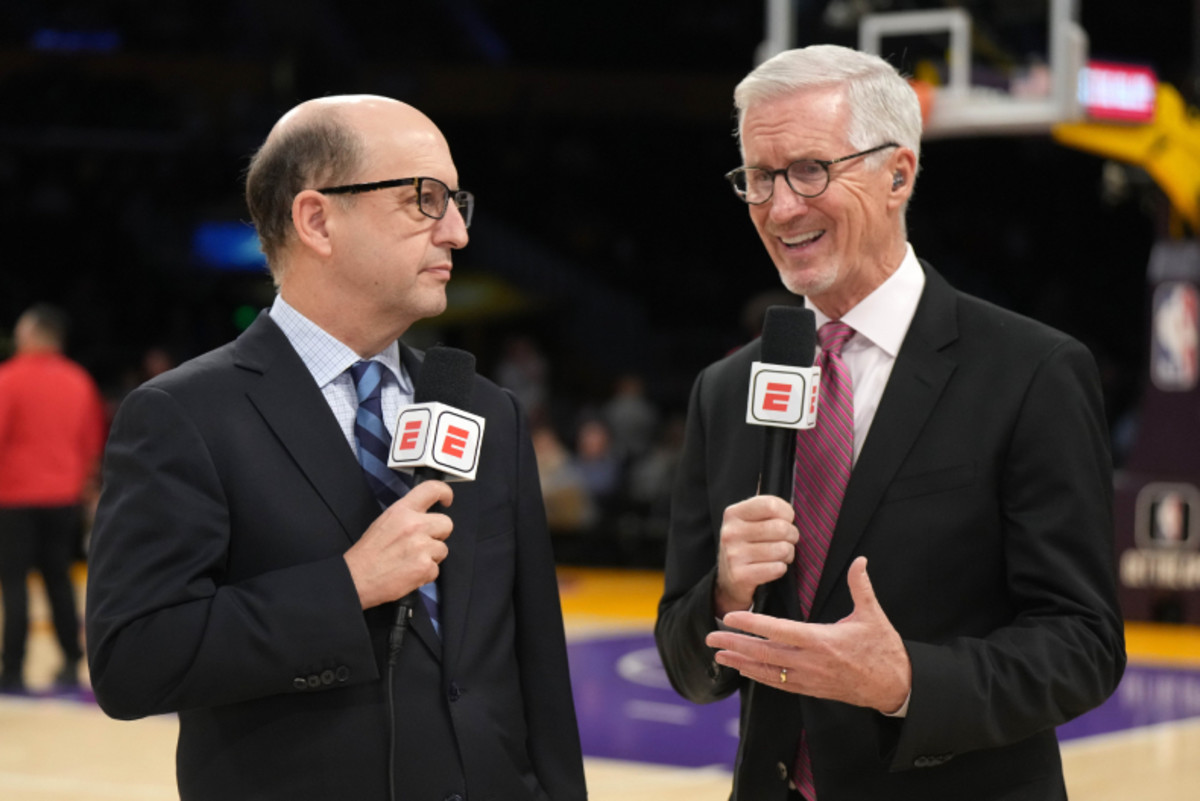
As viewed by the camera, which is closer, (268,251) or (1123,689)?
(268,251)

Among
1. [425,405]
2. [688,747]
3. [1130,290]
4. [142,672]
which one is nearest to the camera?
[142,672]

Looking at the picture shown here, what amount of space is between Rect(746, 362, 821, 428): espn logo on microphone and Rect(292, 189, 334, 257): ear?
73 centimetres

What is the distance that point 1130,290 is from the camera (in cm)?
1895

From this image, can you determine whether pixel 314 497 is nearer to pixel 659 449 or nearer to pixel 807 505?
pixel 807 505

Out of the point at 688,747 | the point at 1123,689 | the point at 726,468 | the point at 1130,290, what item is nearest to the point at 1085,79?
the point at 1123,689

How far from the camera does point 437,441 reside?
7.52 feet

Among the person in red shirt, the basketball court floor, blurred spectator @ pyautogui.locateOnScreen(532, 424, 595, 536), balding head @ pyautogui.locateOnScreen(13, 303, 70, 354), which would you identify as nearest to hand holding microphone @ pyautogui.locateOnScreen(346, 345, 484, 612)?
the basketball court floor

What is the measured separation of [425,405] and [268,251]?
454 mm

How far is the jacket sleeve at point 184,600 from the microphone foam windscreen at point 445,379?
307mm

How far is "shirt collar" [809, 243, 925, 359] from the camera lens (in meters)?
2.61

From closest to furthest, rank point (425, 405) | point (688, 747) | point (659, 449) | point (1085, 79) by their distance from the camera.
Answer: point (425, 405), point (688, 747), point (1085, 79), point (659, 449)

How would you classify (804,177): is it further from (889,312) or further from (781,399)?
(781,399)

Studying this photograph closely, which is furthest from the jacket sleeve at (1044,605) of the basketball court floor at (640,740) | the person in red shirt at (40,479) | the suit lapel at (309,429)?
the person in red shirt at (40,479)

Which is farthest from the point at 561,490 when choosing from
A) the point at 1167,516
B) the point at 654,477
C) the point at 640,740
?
the point at 640,740
